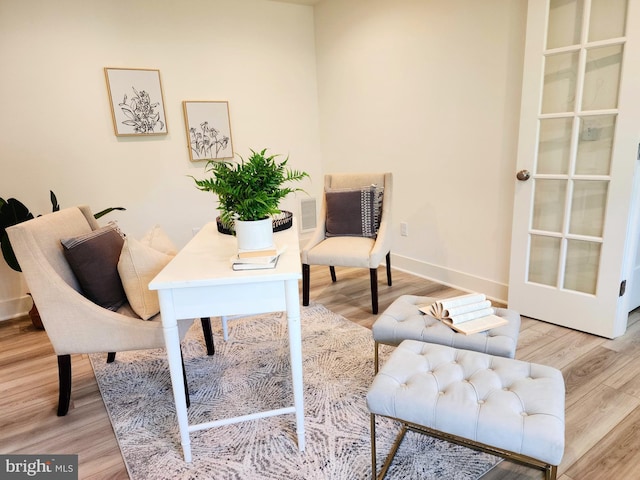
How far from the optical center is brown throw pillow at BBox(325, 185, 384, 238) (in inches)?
115

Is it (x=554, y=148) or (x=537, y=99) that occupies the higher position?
(x=537, y=99)

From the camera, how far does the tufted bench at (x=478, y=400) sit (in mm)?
1049

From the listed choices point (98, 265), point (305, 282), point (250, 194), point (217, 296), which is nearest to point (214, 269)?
point (217, 296)

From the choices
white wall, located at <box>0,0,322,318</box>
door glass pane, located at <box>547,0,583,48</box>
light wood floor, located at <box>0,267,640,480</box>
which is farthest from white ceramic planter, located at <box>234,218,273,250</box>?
white wall, located at <box>0,0,322,318</box>

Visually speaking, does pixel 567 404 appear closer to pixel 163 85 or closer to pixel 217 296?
pixel 217 296

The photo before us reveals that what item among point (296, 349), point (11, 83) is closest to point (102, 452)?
point (296, 349)

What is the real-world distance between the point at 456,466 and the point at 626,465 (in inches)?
23.8

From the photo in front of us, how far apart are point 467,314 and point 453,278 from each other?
1.56 m

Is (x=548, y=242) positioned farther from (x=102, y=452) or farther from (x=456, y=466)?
(x=102, y=452)

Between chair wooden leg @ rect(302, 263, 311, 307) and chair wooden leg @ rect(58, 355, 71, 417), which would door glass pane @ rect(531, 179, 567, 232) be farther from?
chair wooden leg @ rect(58, 355, 71, 417)

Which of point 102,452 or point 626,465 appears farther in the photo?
point 102,452

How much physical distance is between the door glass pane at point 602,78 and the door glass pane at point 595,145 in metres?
0.08

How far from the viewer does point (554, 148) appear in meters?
2.30

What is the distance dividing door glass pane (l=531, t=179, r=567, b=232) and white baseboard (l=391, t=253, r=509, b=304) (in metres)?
0.55
